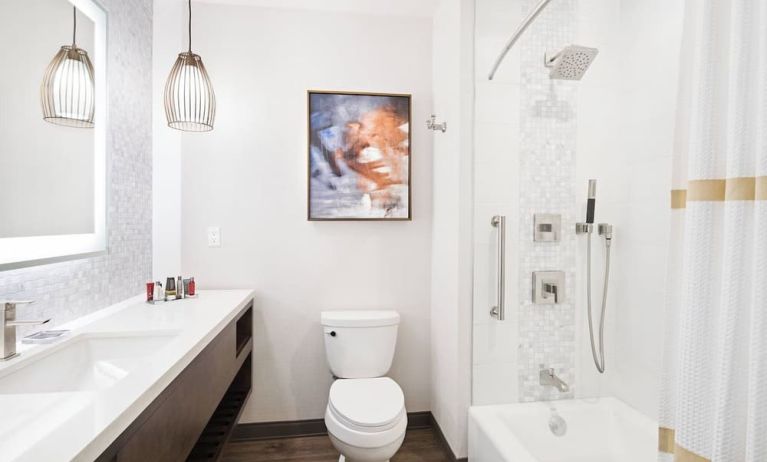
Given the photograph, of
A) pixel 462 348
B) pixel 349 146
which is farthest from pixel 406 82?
pixel 462 348

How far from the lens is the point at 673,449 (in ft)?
2.19

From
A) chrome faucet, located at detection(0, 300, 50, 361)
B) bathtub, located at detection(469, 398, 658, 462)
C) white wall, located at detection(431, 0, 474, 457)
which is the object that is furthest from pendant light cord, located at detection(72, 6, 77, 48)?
bathtub, located at detection(469, 398, 658, 462)

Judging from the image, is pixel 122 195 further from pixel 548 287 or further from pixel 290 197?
pixel 548 287

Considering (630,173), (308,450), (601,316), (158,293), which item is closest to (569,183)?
(630,173)

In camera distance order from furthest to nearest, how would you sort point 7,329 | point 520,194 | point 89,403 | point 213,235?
point 213,235, point 520,194, point 7,329, point 89,403

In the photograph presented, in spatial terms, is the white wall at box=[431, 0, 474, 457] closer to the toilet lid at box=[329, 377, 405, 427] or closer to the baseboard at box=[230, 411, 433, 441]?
the toilet lid at box=[329, 377, 405, 427]

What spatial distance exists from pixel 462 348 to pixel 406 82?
156cm

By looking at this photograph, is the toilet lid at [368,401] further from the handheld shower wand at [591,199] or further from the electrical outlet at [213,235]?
the handheld shower wand at [591,199]

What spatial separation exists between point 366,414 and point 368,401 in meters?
0.10

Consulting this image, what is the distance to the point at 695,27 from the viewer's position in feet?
2.12

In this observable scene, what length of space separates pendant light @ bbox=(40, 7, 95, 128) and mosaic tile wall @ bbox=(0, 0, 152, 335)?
217 mm

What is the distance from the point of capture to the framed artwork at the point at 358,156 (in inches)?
83.0

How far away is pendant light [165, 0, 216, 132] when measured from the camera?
1.70m

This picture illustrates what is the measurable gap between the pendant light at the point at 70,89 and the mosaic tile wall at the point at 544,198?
179 cm
